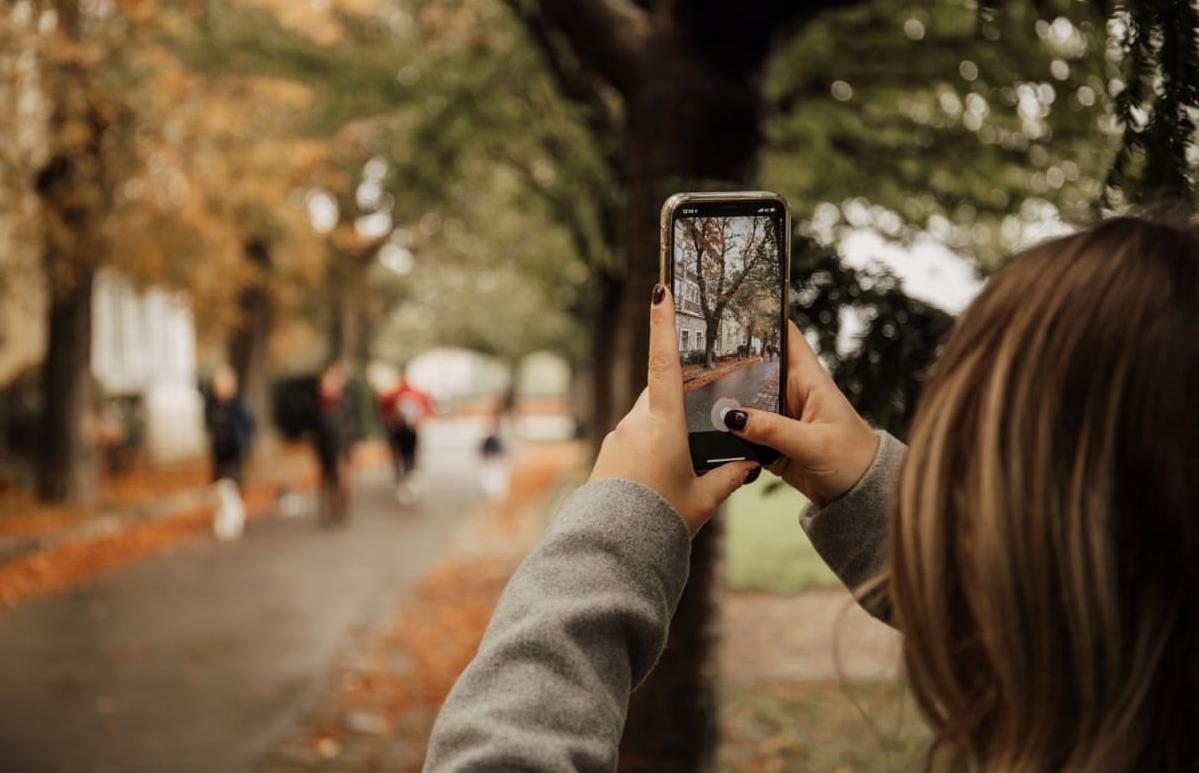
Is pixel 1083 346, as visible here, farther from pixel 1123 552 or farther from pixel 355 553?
pixel 355 553

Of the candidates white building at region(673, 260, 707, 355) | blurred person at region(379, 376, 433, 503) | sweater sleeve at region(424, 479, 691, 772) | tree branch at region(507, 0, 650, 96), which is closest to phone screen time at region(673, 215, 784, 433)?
white building at region(673, 260, 707, 355)

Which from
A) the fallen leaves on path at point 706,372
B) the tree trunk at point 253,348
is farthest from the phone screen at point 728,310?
the tree trunk at point 253,348

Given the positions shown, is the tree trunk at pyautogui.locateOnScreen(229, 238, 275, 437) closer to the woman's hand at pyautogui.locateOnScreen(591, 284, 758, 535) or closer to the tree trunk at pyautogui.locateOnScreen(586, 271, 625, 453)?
the tree trunk at pyautogui.locateOnScreen(586, 271, 625, 453)

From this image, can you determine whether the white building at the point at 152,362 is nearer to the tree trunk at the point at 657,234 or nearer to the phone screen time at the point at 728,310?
the tree trunk at the point at 657,234

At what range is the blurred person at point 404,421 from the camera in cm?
1650

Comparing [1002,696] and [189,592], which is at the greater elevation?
[1002,696]

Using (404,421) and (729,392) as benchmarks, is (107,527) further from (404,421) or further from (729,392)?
(729,392)

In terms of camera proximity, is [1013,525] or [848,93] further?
[848,93]

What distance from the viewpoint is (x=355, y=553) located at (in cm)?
1204

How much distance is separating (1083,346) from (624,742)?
10.3 feet

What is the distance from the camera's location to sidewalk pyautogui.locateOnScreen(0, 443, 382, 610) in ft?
34.7

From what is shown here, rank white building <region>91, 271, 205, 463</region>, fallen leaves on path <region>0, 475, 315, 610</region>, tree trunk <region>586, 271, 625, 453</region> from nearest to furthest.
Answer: fallen leaves on path <region>0, 475, 315, 610</region>, tree trunk <region>586, 271, 625, 453</region>, white building <region>91, 271, 205, 463</region>

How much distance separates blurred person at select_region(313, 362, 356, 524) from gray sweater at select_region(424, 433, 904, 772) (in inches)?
514

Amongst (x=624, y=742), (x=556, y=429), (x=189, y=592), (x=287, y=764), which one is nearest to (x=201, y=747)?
(x=287, y=764)
